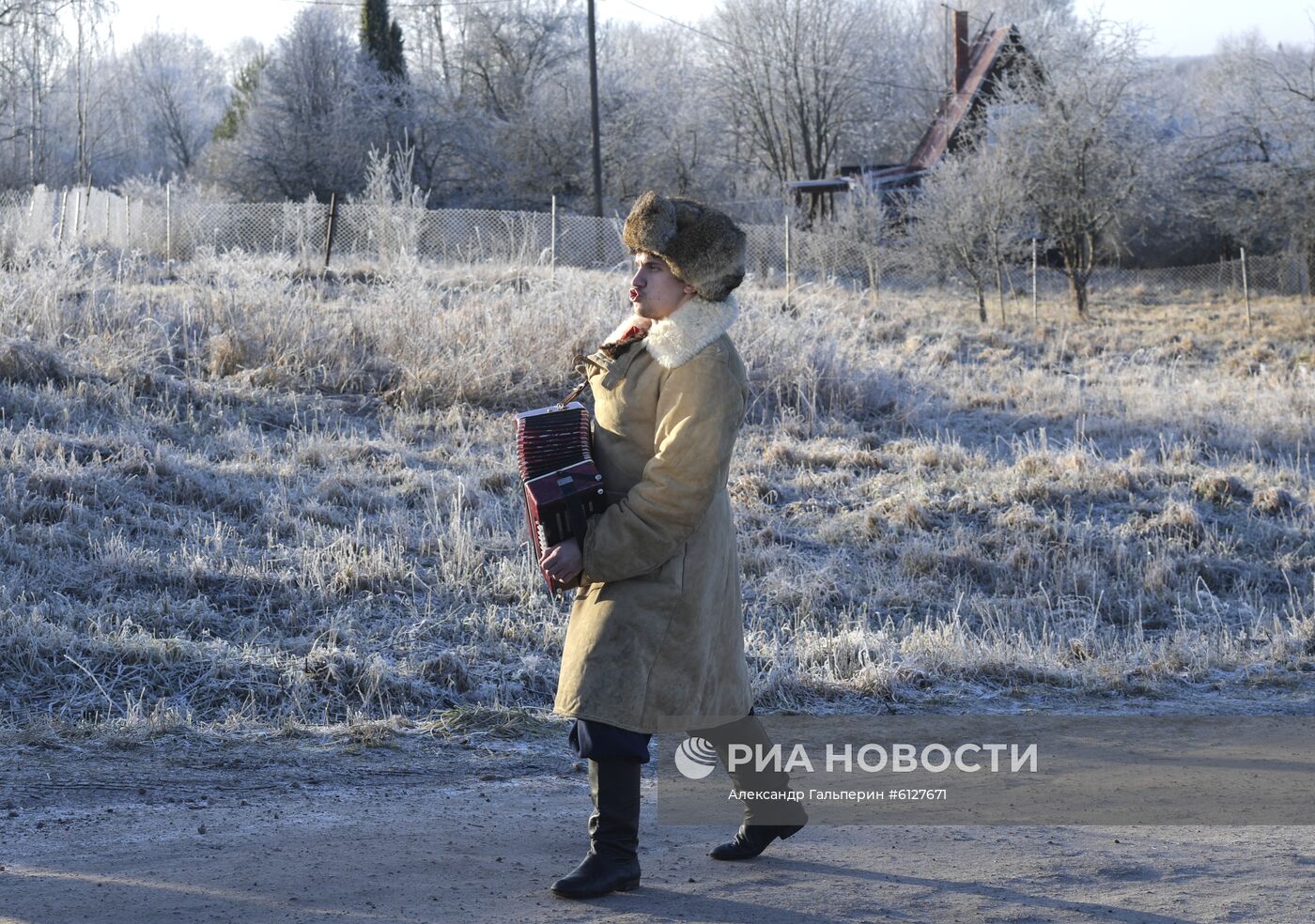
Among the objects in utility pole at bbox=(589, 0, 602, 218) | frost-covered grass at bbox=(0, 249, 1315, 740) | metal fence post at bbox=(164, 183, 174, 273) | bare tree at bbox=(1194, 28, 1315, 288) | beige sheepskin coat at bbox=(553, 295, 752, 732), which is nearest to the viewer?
beige sheepskin coat at bbox=(553, 295, 752, 732)

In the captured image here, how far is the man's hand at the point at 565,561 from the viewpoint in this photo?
3.39 m

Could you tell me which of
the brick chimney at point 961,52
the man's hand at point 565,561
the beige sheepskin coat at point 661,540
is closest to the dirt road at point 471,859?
→ the beige sheepskin coat at point 661,540

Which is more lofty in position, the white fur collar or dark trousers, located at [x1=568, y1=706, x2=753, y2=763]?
the white fur collar

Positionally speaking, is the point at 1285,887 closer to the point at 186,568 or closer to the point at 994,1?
the point at 186,568

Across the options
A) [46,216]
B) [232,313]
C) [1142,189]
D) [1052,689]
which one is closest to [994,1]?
[1142,189]

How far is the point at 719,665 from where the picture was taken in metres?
3.59

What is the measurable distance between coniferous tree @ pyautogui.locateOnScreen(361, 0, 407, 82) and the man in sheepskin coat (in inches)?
1627

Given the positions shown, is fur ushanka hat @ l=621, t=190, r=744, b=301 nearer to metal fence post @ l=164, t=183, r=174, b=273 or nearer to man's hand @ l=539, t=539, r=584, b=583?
man's hand @ l=539, t=539, r=584, b=583

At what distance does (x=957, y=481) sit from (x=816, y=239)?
20058mm

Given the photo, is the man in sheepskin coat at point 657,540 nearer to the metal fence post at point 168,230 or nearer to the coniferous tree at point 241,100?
the metal fence post at point 168,230

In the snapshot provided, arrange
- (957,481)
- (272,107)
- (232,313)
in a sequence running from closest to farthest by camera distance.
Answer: (957,481), (232,313), (272,107)

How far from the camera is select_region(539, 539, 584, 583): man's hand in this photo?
339 centimetres

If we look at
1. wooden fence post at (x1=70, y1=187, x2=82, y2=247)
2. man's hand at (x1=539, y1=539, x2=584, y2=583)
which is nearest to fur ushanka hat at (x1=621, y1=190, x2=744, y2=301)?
man's hand at (x1=539, y1=539, x2=584, y2=583)

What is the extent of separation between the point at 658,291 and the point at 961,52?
39.7 meters
